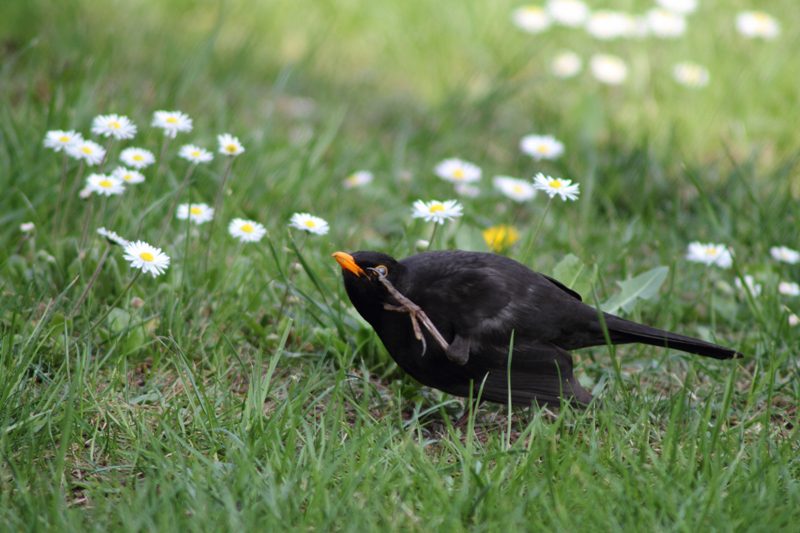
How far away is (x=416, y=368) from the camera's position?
10.0 feet

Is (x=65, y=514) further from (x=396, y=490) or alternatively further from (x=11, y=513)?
(x=396, y=490)

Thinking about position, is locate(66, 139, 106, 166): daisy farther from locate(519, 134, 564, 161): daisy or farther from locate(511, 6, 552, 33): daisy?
locate(511, 6, 552, 33): daisy

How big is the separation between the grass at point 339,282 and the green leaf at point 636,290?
0.65 ft

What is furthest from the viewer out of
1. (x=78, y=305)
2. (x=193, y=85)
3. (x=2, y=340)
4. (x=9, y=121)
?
(x=193, y=85)

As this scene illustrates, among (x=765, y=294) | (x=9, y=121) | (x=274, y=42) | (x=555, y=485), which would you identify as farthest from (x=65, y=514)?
(x=274, y=42)

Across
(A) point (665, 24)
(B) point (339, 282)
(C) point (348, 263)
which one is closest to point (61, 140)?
(B) point (339, 282)

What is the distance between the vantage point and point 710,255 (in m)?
4.07

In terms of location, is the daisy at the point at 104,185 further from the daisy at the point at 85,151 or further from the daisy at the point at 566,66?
the daisy at the point at 566,66

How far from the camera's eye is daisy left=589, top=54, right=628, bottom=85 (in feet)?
20.4

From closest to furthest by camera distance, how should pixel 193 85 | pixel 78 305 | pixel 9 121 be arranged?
pixel 78 305 < pixel 9 121 < pixel 193 85

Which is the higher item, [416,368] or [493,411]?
[416,368]

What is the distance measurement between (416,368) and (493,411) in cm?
46

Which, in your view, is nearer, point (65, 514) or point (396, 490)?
point (65, 514)

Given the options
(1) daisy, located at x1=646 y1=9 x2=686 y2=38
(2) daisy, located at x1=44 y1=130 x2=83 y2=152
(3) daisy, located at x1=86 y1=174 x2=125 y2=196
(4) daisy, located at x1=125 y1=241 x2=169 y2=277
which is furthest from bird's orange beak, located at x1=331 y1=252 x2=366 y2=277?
(1) daisy, located at x1=646 y1=9 x2=686 y2=38
